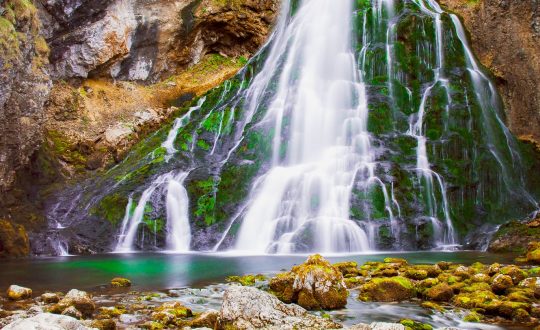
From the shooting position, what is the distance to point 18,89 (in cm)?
1844

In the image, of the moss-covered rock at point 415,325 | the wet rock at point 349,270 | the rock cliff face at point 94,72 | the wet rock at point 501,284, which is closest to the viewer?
the moss-covered rock at point 415,325

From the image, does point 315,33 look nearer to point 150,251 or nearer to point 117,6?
point 117,6

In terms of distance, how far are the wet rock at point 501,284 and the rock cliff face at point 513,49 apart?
15.6 m

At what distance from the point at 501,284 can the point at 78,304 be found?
6.90 metres

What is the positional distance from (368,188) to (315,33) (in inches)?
464

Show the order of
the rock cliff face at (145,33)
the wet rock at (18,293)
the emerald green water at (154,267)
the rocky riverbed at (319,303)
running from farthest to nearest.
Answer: the rock cliff face at (145,33) → the emerald green water at (154,267) → the wet rock at (18,293) → the rocky riverbed at (319,303)

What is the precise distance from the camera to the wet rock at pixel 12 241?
1620cm

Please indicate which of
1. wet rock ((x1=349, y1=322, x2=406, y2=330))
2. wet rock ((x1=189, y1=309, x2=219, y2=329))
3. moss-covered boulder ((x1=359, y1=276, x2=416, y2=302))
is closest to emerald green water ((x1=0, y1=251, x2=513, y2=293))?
moss-covered boulder ((x1=359, y1=276, x2=416, y2=302))

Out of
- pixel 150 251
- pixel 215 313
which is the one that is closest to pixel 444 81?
pixel 150 251

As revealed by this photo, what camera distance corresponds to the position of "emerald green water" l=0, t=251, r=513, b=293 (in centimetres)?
1102

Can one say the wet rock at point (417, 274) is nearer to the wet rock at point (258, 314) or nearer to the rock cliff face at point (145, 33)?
the wet rock at point (258, 314)

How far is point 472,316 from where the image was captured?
7508mm

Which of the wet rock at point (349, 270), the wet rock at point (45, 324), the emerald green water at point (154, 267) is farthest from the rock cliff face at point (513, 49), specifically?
the wet rock at point (45, 324)

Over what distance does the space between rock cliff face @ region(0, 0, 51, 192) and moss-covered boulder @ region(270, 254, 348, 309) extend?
1323cm
